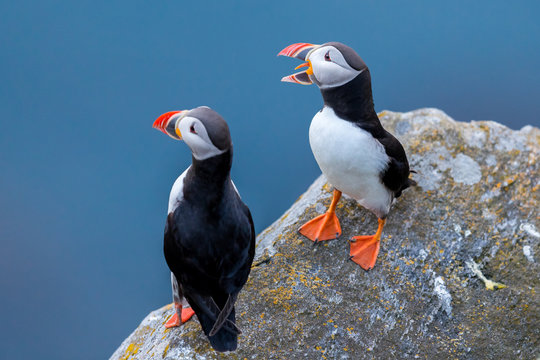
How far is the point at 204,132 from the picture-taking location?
284 cm

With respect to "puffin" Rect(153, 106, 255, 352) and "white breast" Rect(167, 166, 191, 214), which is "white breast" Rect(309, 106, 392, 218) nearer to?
"puffin" Rect(153, 106, 255, 352)

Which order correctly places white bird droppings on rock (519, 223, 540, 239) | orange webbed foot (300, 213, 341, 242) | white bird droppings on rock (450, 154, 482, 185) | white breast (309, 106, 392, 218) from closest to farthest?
white breast (309, 106, 392, 218), orange webbed foot (300, 213, 341, 242), white bird droppings on rock (519, 223, 540, 239), white bird droppings on rock (450, 154, 482, 185)

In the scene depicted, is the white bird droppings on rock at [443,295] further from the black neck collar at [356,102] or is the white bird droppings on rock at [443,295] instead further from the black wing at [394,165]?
the black neck collar at [356,102]

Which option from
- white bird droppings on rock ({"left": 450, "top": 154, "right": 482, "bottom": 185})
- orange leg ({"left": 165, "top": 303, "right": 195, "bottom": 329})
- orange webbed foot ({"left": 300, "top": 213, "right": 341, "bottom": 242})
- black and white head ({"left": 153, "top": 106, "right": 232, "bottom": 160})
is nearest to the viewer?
black and white head ({"left": 153, "top": 106, "right": 232, "bottom": 160})

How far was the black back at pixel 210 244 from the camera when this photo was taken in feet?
9.93

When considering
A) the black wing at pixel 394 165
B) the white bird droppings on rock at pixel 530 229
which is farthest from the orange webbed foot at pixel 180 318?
the white bird droppings on rock at pixel 530 229

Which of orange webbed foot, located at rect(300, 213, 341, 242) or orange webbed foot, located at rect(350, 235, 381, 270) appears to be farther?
orange webbed foot, located at rect(300, 213, 341, 242)

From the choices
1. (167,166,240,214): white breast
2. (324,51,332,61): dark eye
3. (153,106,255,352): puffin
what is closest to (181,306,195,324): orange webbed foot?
(153,106,255,352): puffin

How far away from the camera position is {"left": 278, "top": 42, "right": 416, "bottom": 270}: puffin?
11.5ft

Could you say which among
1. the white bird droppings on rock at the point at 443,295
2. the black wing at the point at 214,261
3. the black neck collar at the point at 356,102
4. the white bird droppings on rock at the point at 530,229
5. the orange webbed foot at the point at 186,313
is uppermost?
the black neck collar at the point at 356,102

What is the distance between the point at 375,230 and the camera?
13.2ft

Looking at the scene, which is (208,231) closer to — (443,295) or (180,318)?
(180,318)

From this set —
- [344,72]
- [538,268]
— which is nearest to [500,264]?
[538,268]

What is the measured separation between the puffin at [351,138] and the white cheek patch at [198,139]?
0.98 m
